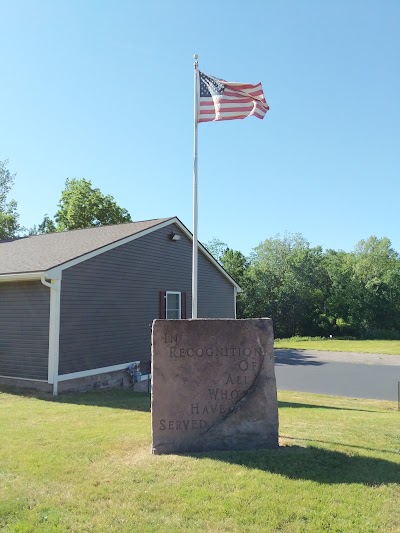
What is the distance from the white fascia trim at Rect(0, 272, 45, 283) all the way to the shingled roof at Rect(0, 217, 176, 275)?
97 mm

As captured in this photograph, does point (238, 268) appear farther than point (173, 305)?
Yes

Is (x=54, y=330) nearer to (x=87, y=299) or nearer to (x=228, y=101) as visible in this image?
(x=87, y=299)

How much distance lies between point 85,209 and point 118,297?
952 inches

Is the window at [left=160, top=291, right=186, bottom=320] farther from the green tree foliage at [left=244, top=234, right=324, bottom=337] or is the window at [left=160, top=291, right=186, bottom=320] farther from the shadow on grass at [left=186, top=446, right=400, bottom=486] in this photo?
the green tree foliage at [left=244, top=234, right=324, bottom=337]

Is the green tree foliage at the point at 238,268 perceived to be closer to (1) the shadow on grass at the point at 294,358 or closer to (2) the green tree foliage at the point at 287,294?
(2) the green tree foliage at the point at 287,294

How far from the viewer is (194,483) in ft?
13.6

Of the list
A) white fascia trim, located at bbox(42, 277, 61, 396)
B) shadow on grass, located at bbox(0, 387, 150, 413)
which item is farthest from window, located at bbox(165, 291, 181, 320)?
white fascia trim, located at bbox(42, 277, 61, 396)

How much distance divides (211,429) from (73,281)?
707 cm

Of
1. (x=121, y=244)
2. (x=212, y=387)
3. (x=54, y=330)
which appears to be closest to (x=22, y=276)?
(x=54, y=330)

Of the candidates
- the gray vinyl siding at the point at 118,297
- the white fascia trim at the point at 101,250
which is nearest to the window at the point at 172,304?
the gray vinyl siding at the point at 118,297

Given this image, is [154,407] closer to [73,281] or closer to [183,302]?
[73,281]

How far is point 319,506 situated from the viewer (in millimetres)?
3666

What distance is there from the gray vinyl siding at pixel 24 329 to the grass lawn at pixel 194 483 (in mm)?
4472

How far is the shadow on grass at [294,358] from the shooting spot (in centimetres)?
2112
